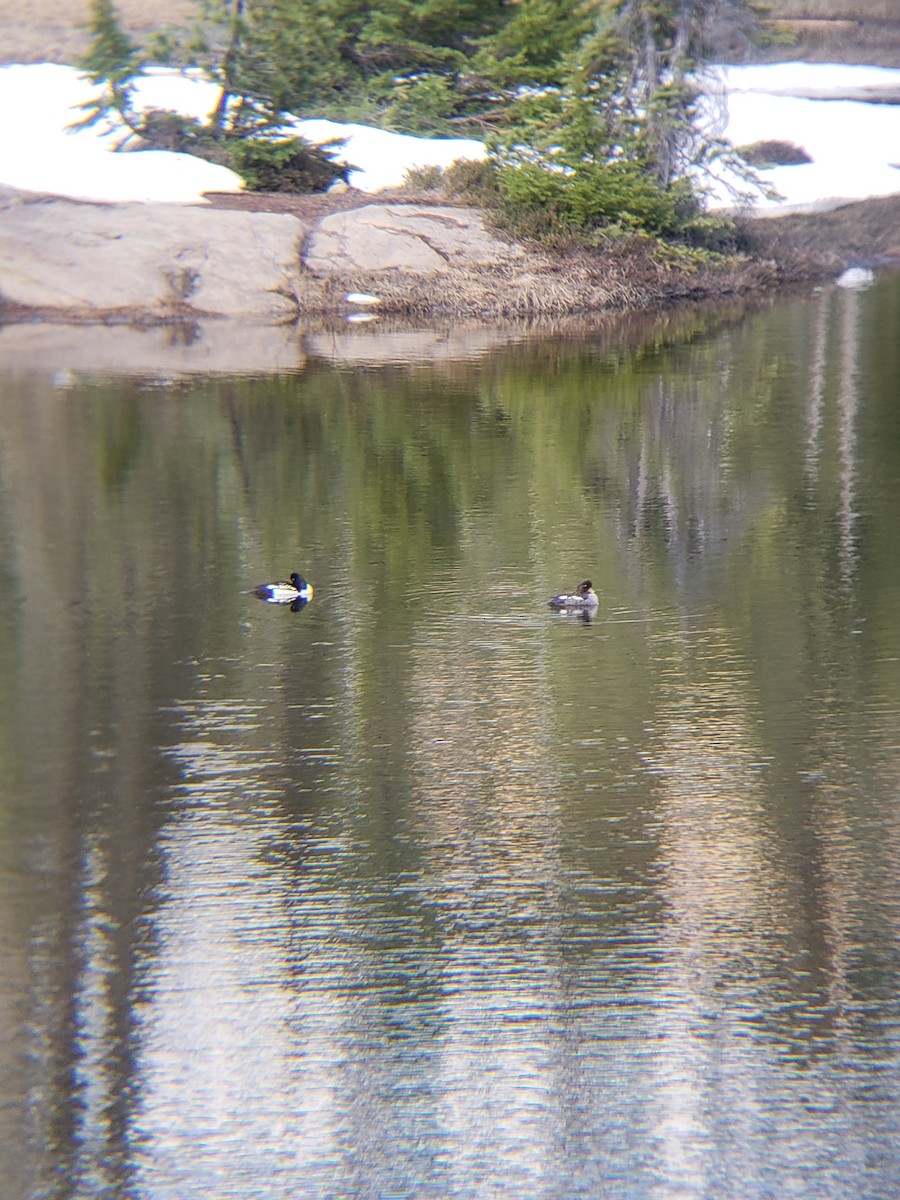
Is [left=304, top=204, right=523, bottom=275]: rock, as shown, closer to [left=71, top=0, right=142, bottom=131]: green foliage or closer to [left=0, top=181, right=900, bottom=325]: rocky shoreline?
[left=0, top=181, right=900, bottom=325]: rocky shoreline

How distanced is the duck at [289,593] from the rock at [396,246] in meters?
17.4

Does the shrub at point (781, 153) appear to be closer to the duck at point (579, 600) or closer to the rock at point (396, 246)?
the rock at point (396, 246)

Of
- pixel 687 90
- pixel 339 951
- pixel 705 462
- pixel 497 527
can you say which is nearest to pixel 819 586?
pixel 497 527

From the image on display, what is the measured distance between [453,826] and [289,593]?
179 inches

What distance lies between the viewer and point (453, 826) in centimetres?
963

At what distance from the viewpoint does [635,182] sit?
3106 centimetres

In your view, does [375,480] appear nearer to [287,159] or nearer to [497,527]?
[497,527]

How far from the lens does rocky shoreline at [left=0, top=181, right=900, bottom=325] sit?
29938mm

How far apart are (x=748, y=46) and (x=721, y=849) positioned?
1011 inches

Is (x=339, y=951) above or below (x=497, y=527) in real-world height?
above

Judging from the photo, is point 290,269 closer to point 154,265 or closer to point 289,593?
point 154,265

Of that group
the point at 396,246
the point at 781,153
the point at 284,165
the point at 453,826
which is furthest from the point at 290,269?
the point at 453,826

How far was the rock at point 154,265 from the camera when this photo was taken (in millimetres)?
29891

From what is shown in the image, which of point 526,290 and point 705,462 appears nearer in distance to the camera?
point 705,462
